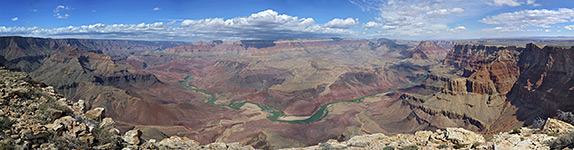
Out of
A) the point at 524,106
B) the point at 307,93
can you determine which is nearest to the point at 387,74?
the point at 307,93

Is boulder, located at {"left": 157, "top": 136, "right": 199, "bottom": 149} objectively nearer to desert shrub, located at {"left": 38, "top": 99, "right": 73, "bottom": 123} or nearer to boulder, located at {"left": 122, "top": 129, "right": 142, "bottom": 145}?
boulder, located at {"left": 122, "top": 129, "right": 142, "bottom": 145}

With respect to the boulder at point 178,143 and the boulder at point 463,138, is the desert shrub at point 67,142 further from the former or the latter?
the boulder at point 463,138

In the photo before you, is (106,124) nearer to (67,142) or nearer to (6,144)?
(67,142)

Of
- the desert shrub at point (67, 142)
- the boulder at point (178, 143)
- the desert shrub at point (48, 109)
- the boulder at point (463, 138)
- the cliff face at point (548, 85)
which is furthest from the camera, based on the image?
the cliff face at point (548, 85)

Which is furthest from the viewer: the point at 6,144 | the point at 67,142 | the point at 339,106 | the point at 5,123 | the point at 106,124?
the point at 339,106

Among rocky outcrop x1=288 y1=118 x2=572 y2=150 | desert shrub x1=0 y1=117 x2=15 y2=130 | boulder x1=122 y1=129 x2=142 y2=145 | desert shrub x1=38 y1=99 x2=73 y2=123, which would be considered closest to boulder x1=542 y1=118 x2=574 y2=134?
rocky outcrop x1=288 y1=118 x2=572 y2=150

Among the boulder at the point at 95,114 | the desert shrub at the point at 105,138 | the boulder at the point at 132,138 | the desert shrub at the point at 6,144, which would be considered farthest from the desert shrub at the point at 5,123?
the boulder at the point at 132,138

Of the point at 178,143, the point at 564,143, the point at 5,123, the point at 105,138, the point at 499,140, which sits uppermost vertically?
the point at 5,123

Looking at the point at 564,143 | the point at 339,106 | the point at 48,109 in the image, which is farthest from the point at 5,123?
the point at 339,106

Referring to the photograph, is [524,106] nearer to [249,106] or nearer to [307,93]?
[307,93]
